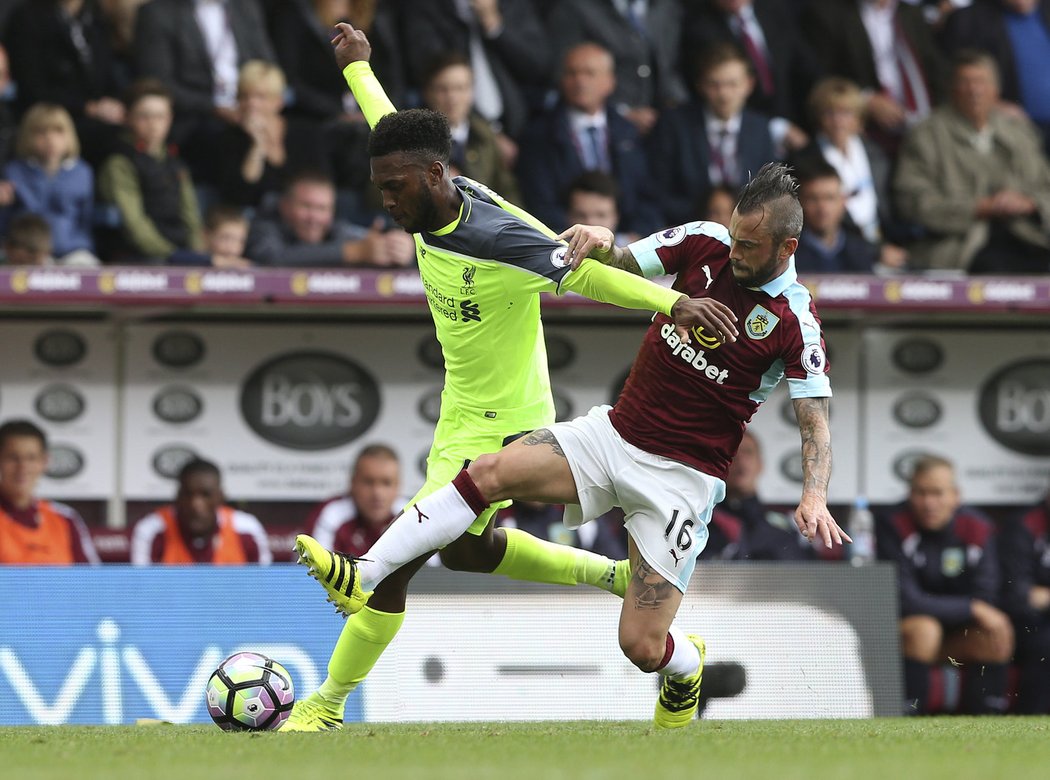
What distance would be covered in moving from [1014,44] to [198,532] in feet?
23.1

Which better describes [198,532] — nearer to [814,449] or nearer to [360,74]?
[360,74]

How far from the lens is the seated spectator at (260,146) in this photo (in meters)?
10.9

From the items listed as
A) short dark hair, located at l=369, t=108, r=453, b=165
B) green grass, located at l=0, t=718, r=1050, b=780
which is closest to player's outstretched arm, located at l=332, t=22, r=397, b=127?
short dark hair, located at l=369, t=108, r=453, b=165

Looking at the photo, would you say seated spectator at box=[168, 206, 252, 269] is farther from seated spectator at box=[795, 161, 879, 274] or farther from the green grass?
the green grass

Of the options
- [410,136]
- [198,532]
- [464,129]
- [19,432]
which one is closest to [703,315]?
[410,136]

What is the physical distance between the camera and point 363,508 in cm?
1008

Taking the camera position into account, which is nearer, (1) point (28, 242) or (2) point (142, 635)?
(2) point (142, 635)

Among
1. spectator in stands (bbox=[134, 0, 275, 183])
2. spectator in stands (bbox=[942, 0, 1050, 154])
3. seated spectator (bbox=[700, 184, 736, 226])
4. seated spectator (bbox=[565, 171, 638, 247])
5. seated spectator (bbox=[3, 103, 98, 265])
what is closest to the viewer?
seated spectator (bbox=[3, 103, 98, 265])

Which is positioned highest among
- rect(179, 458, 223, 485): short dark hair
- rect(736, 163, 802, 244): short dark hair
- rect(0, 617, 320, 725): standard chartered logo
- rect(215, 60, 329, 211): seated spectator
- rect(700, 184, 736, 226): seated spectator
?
rect(215, 60, 329, 211): seated spectator

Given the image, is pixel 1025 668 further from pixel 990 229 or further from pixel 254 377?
pixel 254 377

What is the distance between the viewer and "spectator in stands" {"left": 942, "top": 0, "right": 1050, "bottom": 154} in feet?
41.6

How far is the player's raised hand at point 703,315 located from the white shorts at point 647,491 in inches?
28.3

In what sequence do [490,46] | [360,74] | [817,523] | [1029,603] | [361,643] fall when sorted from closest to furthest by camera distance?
[817,523], [361,643], [360,74], [1029,603], [490,46]

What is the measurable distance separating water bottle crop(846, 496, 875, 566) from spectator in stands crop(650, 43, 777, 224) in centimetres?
225
